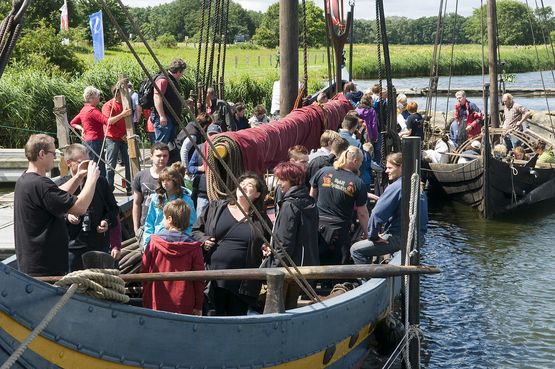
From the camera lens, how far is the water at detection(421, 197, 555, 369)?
9320mm

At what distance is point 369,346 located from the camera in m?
7.24

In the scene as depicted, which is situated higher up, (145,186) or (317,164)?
(317,164)

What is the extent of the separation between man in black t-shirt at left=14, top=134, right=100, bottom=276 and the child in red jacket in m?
0.54

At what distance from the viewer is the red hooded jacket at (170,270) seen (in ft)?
17.6

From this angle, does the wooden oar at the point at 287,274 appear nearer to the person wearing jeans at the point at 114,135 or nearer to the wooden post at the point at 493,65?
the person wearing jeans at the point at 114,135

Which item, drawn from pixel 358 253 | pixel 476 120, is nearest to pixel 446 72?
pixel 476 120

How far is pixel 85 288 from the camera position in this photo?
4.05 meters

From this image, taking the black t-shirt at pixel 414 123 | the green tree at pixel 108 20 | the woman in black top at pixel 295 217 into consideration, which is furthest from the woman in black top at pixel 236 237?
the green tree at pixel 108 20

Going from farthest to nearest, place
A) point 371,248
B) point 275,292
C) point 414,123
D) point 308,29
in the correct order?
point 308,29 < point 414,123 < point 371,248 < point 275,292

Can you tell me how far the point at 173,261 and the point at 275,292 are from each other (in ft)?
2.17

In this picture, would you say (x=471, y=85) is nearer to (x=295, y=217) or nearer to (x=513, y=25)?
(x=295, y=217)

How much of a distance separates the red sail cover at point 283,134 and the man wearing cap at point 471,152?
269 inches

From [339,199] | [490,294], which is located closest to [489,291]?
[490,294]

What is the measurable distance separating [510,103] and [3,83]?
11174 mm
